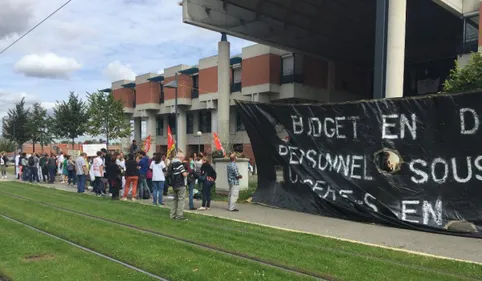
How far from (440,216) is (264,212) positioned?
4.67 meters

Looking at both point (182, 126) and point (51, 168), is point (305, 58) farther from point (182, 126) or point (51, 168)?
point (51, 168)

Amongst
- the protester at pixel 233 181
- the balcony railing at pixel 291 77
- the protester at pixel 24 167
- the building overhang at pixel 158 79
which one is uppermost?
the building overhang at pixel 158 79

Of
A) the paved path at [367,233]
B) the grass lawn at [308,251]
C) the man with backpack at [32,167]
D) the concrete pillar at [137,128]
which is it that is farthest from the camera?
the concrete pillar at [137,128]

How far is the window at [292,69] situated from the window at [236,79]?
549cm

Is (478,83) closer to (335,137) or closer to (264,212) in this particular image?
(335,137)

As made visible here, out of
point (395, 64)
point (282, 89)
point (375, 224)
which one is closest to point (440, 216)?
point (375, 224)

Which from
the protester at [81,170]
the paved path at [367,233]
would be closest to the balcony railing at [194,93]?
the protester at [81,170]

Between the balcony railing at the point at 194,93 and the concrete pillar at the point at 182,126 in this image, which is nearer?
the balcony railing at the point at 194,93

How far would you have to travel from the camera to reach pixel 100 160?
59.7 feet

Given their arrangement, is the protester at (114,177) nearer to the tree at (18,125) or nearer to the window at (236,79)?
the window at (236,79)

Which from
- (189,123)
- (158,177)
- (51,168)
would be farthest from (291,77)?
(158,177)

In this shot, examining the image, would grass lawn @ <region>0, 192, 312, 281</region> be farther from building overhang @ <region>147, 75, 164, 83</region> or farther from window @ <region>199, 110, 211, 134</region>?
building overhang @ <region>147, 75, 164, 83</region>

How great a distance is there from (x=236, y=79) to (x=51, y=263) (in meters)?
39.0

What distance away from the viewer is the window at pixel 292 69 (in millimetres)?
39656
